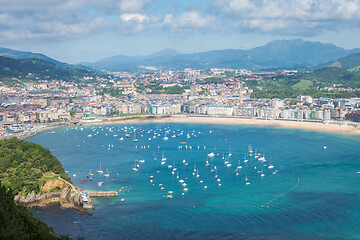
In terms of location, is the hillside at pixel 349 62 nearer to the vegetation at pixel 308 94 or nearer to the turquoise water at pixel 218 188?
the vegetation at pixel 308 94

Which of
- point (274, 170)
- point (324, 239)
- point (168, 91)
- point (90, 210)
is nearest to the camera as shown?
point (324, 239)

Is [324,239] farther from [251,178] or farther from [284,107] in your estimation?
[284,107]

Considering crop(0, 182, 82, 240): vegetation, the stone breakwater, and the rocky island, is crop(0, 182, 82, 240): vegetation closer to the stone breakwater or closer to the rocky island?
the rocky island

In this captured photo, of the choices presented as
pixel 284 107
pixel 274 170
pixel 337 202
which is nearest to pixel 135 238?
pixel 337 202

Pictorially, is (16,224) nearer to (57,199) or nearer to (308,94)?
(57,199)

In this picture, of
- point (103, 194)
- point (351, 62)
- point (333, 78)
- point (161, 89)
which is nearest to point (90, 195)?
point (103, 194)

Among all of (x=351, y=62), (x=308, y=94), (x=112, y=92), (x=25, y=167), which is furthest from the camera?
(x=351, y=62)
